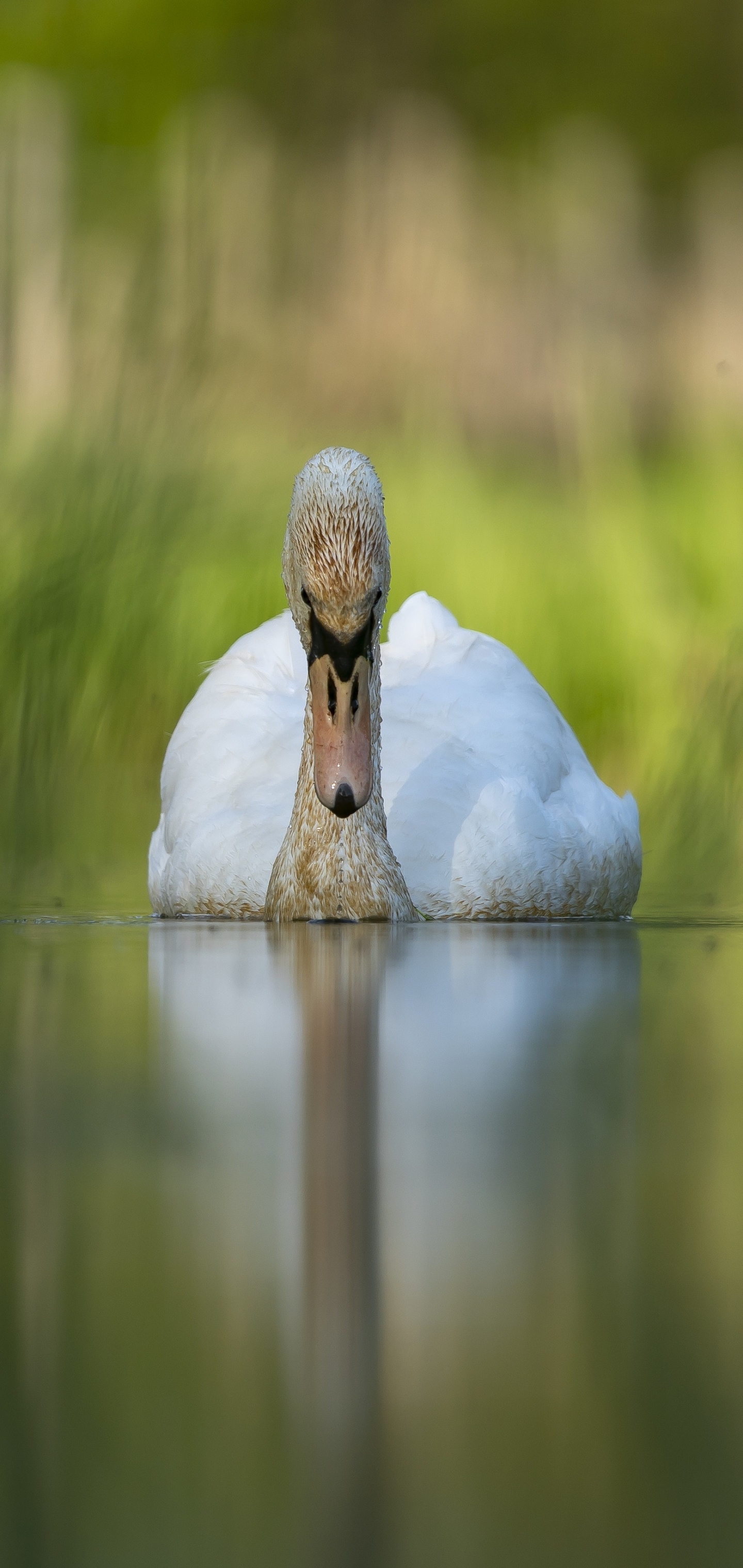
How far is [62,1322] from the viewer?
2.33 feet

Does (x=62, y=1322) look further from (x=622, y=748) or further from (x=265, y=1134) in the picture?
(x=622, y=748)

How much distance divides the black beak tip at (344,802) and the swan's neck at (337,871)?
5.5 inches

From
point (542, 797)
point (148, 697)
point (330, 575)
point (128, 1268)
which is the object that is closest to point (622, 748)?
point (148, 697)

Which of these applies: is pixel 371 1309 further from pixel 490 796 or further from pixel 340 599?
pixel 490 796

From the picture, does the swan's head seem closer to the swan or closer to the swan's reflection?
the swan

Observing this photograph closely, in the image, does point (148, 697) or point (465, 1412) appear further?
point (148, 697)

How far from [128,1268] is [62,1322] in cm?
9

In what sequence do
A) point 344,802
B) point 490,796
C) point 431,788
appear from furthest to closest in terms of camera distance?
point 431,788 → point 490,796 → point 344,802

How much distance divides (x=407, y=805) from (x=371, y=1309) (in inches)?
152

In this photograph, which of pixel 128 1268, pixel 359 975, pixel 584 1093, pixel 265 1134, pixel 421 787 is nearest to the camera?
pixel 128 1268

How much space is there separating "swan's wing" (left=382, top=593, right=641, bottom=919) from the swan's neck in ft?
0.56

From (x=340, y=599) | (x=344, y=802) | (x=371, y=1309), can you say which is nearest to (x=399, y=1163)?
(x=371, y=1309)

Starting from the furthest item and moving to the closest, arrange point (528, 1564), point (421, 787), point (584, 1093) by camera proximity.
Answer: point (421, 787) → point (584, 1093) → point (528, 1564)

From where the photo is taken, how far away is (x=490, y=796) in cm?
442
